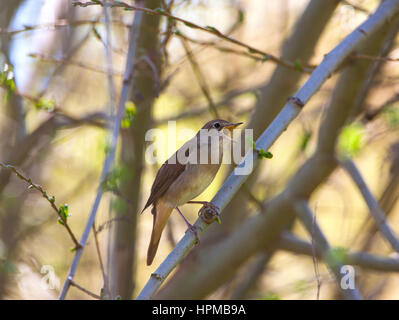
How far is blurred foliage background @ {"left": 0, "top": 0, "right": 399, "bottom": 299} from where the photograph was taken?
4.63 m

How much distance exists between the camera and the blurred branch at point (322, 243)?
3903mm

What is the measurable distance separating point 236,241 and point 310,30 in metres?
2.07

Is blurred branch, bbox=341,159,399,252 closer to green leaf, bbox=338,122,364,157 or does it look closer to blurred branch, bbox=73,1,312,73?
green leaf, bbox=338,122,364,157

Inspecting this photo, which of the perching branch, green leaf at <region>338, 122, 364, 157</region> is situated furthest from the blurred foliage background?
the perching branch

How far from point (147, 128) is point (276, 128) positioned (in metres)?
2.13

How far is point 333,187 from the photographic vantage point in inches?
271

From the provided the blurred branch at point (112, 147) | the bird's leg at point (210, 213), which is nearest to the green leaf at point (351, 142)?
the bird's leg at point (210, 213)

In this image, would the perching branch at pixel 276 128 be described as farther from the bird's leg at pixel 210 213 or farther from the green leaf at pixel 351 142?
the green leaf at pixel 351 142

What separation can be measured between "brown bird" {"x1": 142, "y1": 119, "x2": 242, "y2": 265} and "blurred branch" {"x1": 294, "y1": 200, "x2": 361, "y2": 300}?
90cm

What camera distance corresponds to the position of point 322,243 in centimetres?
441

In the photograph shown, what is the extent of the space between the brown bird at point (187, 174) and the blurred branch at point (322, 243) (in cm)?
90

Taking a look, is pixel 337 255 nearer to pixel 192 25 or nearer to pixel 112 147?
pixel 112 147

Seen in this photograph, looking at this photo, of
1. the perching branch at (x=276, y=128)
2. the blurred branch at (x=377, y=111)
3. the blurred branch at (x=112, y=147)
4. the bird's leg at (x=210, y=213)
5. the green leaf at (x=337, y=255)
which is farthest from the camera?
the blurred branch at (x=377, y=111)

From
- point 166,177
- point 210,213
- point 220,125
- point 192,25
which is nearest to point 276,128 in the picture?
point 210,213
